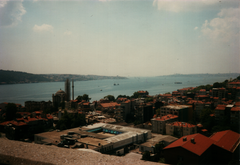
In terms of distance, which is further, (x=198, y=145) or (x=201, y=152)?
(x=198, y=145)

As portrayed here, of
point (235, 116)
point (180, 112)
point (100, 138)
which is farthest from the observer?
point (180, 112)

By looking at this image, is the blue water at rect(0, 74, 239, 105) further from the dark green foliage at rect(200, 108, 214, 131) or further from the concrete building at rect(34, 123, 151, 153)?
the concrete building at rect(34, 123, 151, 153)

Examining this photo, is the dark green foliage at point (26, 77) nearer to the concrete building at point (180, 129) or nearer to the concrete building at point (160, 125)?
the concrete building at point (160, 125)

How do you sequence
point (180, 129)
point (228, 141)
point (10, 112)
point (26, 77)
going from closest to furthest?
A: point (228, 141) < point (180, 129) < point (10, 112) < point (26, 77)

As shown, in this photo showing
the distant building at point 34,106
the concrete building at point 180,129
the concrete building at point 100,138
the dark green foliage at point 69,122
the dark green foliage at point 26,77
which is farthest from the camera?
the dark green foliage at point 26,77

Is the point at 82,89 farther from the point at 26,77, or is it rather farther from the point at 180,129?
the point at 180,129

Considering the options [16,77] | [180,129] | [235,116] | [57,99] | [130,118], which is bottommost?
[130,118]

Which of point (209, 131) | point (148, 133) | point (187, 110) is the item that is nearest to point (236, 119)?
point (209, 131)

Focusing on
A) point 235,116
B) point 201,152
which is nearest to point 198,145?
point 201,152

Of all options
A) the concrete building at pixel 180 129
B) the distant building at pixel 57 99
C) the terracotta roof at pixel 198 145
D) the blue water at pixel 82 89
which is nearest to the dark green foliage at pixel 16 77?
the blue water at pixel 82 89
